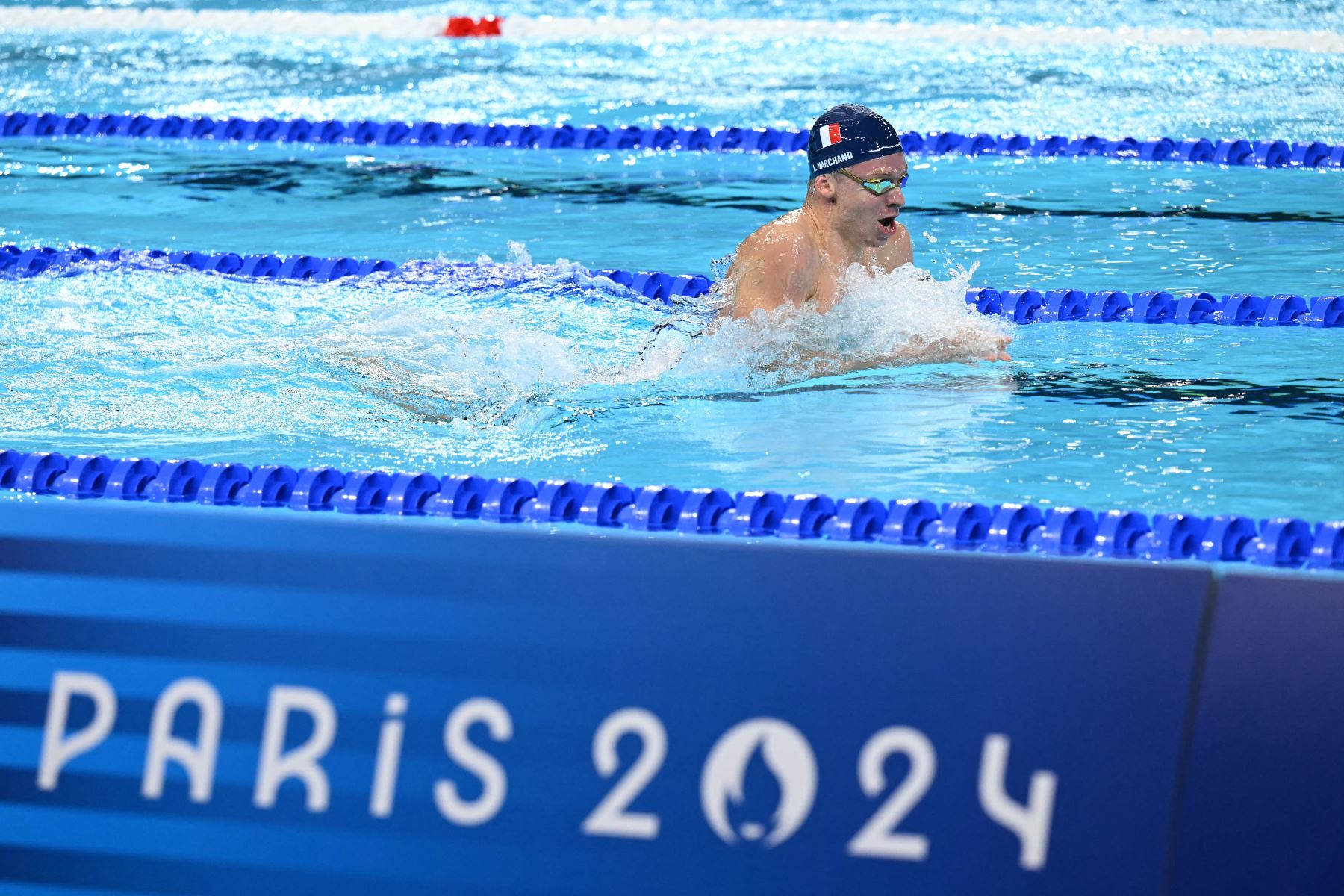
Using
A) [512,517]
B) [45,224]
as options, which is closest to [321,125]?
[45,224]

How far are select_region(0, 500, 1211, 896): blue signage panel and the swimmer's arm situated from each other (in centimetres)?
218

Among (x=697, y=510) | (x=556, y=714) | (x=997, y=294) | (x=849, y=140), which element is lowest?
(x=697, y=510)

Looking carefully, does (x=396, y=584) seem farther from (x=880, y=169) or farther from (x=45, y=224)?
(x=45, y=224)

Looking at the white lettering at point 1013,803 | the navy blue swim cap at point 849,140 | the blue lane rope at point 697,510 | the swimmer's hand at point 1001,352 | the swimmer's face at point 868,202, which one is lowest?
the blue lane rope at point 697,510

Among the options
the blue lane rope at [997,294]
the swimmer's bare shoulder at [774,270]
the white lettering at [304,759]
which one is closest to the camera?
the white lettering at [304,759]

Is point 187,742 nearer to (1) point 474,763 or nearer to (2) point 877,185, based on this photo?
(1) point 474,763

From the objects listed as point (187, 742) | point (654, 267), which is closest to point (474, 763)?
point (187, 742)

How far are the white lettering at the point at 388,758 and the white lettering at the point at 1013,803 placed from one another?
56 centimetres

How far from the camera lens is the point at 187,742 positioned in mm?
1663

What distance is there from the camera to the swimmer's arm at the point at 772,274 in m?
3.78

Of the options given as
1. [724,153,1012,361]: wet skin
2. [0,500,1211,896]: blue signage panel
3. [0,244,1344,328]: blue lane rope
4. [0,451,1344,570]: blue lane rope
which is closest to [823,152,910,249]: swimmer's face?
[724,153,1012,361]: wet skin

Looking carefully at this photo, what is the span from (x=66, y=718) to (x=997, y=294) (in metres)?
3.57

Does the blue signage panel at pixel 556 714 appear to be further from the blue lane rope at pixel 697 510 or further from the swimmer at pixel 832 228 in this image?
the swimmer at pixel 832 228

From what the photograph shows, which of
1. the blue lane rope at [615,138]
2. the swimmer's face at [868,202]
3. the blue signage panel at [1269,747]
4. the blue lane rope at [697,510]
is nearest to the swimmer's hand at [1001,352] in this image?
the swimmer's face at [868,202]
